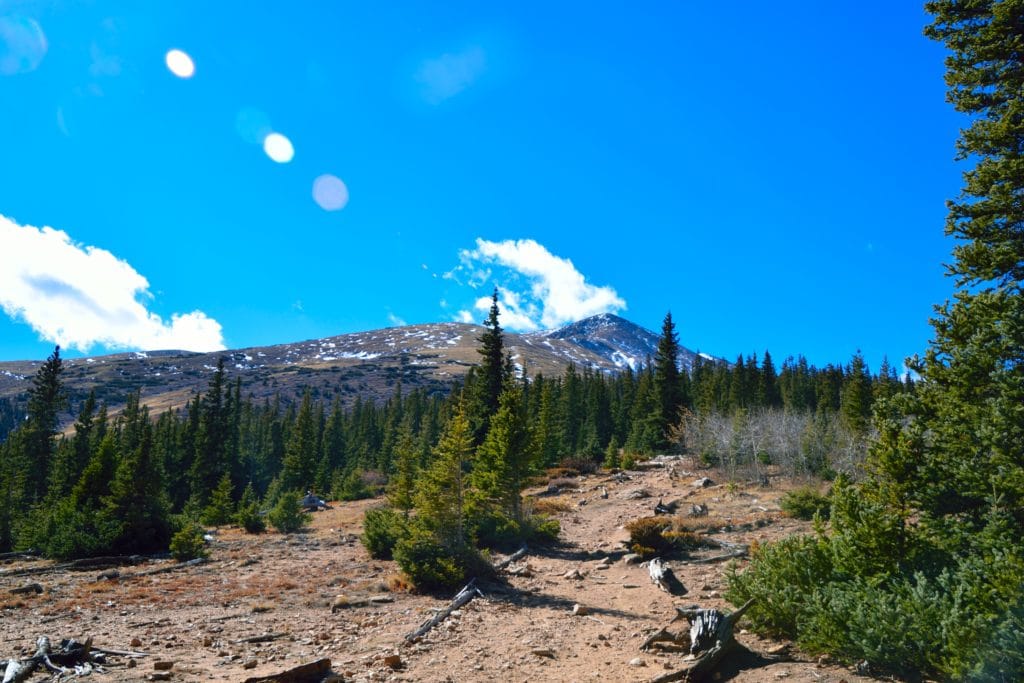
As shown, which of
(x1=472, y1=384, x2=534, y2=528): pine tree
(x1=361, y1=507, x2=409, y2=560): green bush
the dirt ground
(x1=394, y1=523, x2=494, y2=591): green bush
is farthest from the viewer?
(x1=472, y1=384, x2=534, y2=528): pine tree

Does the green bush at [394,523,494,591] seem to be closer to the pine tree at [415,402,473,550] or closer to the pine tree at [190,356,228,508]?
the pine tree at [415,402,473,550]

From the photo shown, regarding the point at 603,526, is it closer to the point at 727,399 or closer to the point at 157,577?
the point at 157,577

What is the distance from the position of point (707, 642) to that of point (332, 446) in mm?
78453

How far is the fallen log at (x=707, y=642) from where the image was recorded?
8258 millimetres

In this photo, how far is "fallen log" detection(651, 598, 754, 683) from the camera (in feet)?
27.1

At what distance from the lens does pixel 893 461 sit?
9500 millimetres

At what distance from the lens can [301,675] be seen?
8.24m

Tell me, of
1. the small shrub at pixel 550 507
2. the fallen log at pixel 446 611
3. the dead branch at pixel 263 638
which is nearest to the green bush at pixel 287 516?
the small shrub at pixel 550 507

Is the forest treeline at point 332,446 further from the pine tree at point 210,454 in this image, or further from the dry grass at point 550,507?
the dry grass at point 550,507

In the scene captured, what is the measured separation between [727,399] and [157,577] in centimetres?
5970

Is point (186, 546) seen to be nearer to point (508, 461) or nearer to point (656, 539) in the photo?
point (508, 461)

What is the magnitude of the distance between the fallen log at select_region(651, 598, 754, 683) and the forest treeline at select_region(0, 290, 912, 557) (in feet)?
20.3

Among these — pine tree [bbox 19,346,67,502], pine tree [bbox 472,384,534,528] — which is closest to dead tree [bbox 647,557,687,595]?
pine tree [bbox 472,384,534,528]

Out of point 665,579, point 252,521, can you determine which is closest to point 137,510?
point 252,521
